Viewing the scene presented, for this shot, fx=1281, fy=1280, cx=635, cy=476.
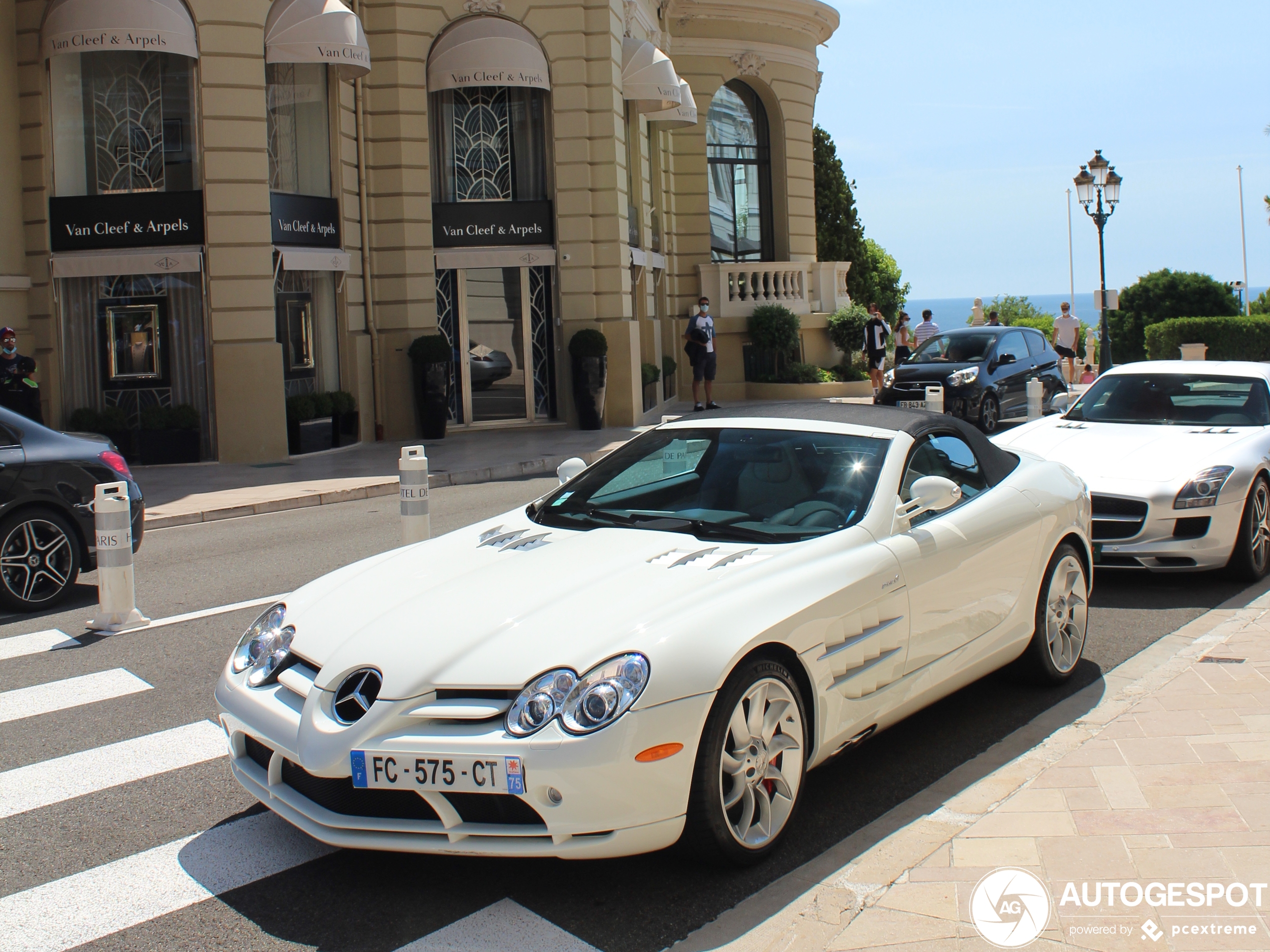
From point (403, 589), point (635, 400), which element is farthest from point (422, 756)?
point (635, 400)

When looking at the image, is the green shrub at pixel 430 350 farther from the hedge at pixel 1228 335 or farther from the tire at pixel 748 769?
the hedge at pixel 1228 335

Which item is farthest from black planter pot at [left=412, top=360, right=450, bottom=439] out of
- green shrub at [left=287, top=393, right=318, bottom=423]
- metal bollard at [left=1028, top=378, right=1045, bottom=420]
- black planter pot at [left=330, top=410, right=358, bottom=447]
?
metal bollard at [left=1028, top=378, right=1045, bottom=420]

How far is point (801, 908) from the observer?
3.79 metres

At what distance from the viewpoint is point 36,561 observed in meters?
8.78

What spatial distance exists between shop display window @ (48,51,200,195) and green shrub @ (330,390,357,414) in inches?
148

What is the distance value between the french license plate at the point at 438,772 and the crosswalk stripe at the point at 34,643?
14.7 ft

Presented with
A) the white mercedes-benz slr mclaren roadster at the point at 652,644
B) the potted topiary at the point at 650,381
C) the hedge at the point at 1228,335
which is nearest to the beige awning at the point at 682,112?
the potted topiary at the point at 650,381

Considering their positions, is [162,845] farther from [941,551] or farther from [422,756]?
[941,551]

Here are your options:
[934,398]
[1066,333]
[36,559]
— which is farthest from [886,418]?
[1066,333]

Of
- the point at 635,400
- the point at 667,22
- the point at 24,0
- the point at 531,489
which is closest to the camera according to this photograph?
the point at 531,489

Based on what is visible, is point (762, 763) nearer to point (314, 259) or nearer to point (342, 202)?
point (314, 259)

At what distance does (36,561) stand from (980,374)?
48.7ft

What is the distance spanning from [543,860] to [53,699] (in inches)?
133

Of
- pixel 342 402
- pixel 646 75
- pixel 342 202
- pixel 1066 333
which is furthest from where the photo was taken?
pixel 1066 333
